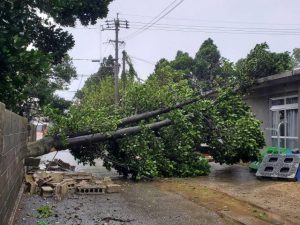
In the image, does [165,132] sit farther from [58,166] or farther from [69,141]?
[58,166]

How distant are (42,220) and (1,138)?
2.92 m

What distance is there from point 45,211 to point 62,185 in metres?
2.16

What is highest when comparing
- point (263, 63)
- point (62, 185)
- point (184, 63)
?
point (184, 63)

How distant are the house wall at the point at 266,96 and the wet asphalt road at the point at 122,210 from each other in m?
7.29

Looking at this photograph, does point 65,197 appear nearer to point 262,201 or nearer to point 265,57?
point 262,201

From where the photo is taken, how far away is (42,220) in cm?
757

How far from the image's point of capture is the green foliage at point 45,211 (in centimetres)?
793

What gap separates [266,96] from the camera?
58.0ft

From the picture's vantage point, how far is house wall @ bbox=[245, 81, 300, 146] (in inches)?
611

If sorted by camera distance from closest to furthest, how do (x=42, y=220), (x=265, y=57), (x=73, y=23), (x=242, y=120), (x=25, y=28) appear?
(x=42, y=220) → (x=25, y=28) → (x=73, y=23) → (x=242, y=120) → (x=265, y=57)

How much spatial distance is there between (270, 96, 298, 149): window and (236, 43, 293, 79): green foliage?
1216 mm

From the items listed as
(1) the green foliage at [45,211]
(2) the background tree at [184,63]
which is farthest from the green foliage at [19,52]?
(2) the background tree at [184,63]

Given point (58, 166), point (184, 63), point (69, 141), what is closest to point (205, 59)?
point (184, 63)

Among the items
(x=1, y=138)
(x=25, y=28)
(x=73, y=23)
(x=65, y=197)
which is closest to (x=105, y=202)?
(x=65, y=197)
